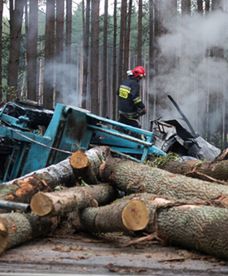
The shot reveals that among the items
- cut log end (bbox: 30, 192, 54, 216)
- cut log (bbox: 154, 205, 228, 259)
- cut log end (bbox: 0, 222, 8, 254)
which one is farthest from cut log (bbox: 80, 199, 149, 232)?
cut log end (bbox: 0, 222, 8, 254)

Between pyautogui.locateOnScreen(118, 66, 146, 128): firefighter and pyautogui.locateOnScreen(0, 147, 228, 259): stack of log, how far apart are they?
3.80 meters

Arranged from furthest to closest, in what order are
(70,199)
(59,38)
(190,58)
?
(190,58) → (59,38) → (70,199)

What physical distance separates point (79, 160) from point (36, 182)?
703 mm

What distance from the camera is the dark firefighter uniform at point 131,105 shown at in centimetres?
1216

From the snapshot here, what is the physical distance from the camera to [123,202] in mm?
6105

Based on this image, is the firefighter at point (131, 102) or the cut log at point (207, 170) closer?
the cut log at point (207, 170)

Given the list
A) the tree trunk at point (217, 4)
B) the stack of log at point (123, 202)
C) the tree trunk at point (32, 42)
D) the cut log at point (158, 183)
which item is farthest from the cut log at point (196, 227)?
the tree trunk at point (32, 42)

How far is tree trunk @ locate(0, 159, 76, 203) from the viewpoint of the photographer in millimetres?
6855

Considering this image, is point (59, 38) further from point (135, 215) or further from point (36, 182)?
point (135, 215)

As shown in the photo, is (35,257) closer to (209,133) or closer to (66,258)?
(66,258)

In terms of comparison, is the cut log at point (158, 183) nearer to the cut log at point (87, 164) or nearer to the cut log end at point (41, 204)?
the cut log at point (87, 164)

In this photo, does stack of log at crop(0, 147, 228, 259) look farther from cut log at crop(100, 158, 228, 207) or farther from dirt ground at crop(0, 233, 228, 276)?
dirt ground at crop(0, 233, 228, 276)

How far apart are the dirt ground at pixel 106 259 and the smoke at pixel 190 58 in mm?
12286

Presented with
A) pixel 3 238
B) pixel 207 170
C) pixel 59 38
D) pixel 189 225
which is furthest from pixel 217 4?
pixel 3 238
